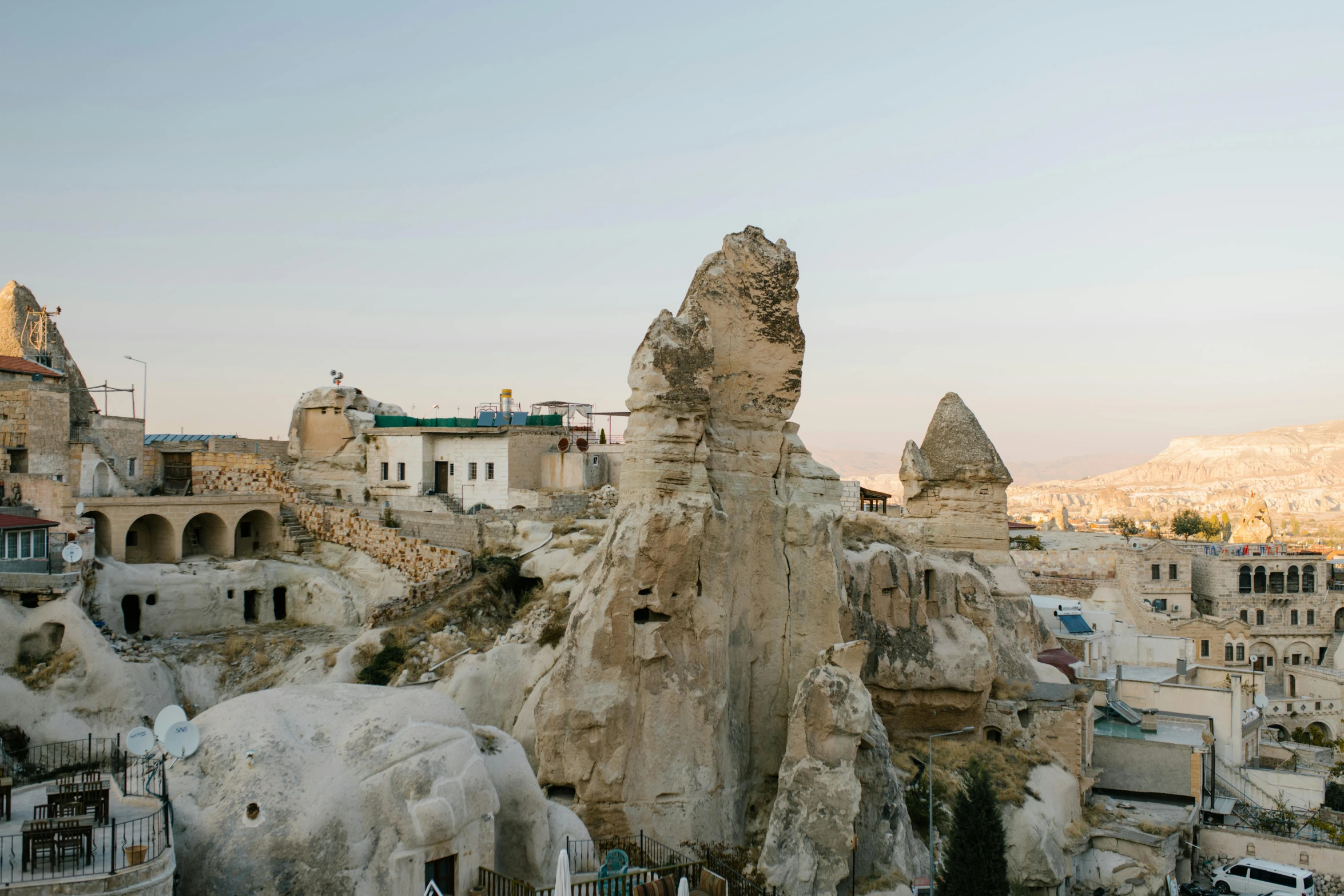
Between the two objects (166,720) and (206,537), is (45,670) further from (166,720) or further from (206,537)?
(166,720)

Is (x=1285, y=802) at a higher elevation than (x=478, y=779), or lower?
lower

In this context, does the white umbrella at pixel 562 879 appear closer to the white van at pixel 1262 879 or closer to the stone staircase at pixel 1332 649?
the white van at pixel 1262 879

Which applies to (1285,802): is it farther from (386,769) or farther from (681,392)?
(386,769)

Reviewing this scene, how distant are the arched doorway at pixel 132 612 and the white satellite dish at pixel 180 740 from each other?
23.2 metres

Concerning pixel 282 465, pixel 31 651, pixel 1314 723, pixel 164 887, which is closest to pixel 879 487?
pixel 1314 723

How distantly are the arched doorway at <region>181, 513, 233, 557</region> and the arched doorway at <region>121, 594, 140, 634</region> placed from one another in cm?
511

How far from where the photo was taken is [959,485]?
35.6 m

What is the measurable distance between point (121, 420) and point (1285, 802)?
46578 mm

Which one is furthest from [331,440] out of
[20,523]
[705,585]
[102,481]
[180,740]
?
[180,740]

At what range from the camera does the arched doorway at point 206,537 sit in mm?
42406

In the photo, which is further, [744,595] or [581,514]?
→ [581,514]

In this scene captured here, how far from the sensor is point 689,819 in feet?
66.7

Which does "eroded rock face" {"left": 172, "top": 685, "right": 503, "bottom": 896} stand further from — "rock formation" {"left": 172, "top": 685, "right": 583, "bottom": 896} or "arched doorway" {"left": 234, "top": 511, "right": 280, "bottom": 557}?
"arched doorway" {"left": 234, "top": 511, "right": 280, "bottom": 557}

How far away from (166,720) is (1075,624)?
39557 mm
